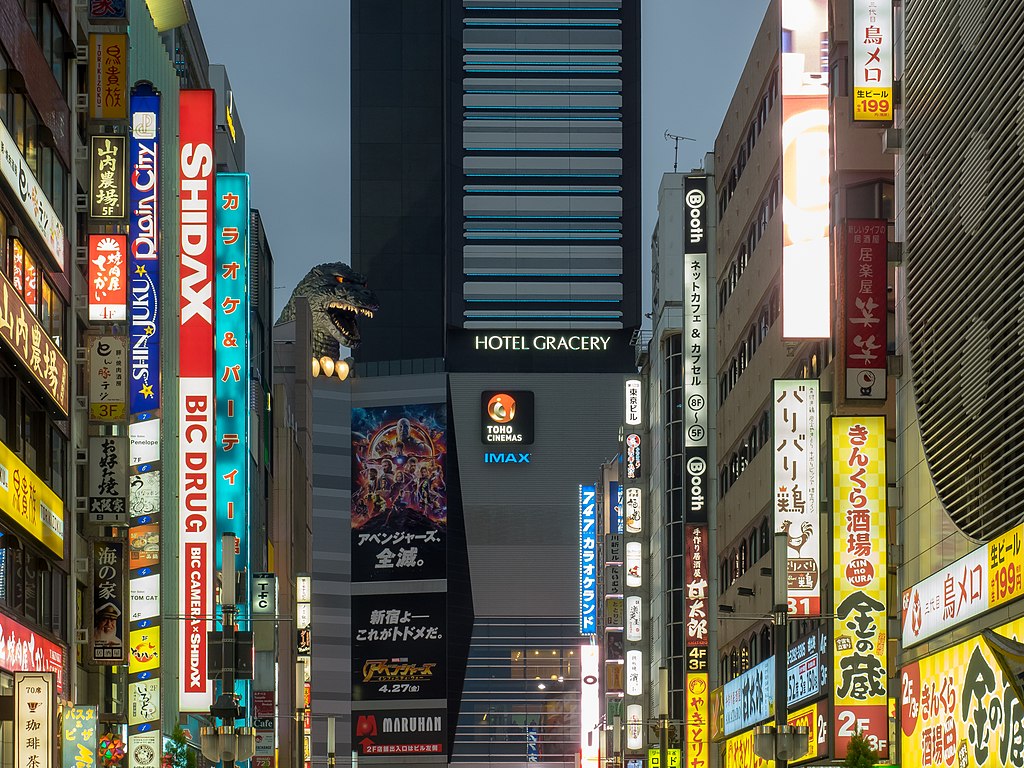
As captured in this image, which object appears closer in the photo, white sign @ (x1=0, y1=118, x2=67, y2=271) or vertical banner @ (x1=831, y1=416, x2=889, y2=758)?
white sign @ (x1=0, y1=118, x2=67, y2=271)

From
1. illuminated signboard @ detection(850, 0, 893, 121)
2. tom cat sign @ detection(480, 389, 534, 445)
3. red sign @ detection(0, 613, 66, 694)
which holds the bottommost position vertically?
red sign @ detection(0, 613, 66, 694)

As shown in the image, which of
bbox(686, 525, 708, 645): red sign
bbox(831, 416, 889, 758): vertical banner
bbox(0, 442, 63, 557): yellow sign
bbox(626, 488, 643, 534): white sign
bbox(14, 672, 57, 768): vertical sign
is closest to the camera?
bbox(14, 672, 57, 768): vertical sign

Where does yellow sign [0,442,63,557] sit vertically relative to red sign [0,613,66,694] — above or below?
above

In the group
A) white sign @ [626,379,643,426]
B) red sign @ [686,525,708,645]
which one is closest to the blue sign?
red sign @ [686,525,708,645]

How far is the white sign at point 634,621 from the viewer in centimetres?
8688

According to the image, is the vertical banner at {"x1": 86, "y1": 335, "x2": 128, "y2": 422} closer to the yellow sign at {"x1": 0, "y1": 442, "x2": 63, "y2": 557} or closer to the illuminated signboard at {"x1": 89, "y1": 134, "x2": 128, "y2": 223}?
the illuminated signboard at {"x1": 89, "y1": 134, "x2": 128, "y2": 223}

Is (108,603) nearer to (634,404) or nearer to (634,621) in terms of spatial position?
(634,621)

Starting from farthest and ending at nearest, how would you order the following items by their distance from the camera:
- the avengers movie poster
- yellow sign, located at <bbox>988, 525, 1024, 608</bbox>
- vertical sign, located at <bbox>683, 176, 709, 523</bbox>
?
1. the avengers movie poster
2. vertical sign, located at <bbox>683, 176, 709, 523</bbox>
3. yellow sign, located at <bbox>988, 525, 1024, 608</bbox>

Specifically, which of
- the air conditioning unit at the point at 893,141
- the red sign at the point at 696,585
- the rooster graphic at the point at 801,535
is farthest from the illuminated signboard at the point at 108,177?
the red sign at the point at 696,585

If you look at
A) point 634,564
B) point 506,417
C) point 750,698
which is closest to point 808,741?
point 750,698

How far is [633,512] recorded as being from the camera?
8794cm

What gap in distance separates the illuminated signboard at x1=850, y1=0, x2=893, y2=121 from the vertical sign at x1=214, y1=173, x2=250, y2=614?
28.9 metres

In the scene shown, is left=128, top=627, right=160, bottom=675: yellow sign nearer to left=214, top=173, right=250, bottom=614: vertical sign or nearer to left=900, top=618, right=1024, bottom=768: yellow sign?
left=214, top=173, right=250, bottom=614: vertical sign

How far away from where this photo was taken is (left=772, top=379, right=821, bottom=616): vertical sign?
39.3m
